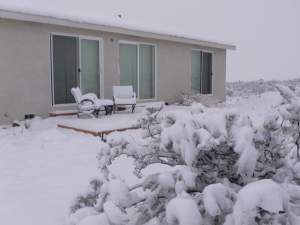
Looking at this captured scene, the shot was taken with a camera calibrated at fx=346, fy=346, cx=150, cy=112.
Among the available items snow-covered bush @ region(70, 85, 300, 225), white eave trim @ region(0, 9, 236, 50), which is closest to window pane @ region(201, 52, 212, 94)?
white eave trim @ region(0, 9, 236, 50)

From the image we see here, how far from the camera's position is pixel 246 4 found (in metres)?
50.8

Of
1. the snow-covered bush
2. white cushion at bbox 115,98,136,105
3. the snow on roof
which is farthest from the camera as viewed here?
white cushion at bbox 115,98,136,105

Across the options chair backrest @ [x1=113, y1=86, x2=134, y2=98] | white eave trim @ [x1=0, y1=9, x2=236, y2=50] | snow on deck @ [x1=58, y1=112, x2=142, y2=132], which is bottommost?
snow on deck @ [x1=58, y1=112, x2=142, y2=132]

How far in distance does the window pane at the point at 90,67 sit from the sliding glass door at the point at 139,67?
0.91m

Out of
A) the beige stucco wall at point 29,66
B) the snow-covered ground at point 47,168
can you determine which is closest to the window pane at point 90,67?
the beige stucco wall at point 29,66

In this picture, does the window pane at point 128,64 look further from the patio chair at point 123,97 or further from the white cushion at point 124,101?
the white cushion at point 124,101

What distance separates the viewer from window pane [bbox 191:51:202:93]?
43.6ft

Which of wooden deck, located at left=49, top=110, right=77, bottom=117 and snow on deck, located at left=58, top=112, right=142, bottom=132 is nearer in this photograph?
snow on deck, located at left=58, top=112, right=142, bottom=132

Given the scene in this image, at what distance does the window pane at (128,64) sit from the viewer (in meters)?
10.6

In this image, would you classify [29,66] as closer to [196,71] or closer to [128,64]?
[128,64]

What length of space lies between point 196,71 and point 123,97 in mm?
4911

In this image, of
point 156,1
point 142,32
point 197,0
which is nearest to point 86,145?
point 142,32

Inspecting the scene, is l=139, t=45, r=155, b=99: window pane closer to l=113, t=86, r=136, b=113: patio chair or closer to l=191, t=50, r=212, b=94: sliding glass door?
l=113, t=86, r=136, b=113: patio chair

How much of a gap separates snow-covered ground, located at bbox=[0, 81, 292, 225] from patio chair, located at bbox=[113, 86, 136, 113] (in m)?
1.82
